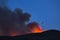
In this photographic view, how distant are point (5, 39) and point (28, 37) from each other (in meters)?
5.96

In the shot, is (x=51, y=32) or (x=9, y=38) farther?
(x=9, y=38)

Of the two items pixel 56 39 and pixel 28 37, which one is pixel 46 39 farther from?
pixel 28 37

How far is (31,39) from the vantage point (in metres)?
32.8

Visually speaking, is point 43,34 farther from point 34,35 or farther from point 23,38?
point 23,38

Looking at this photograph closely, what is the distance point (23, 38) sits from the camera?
33812mm

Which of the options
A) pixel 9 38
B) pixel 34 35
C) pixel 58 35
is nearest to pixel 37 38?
pixel 34 35

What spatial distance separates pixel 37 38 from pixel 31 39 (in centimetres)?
162

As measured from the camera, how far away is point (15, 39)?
34.1 m

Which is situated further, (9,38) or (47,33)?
(9,38)

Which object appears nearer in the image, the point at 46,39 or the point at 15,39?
the point at 46,39

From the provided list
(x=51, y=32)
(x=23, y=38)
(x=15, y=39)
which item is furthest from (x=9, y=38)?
(x=51, y=32)

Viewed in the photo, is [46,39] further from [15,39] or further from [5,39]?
[5,39]

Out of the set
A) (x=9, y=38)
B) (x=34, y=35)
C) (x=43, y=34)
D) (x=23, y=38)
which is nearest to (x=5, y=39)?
(x=9, y=38)

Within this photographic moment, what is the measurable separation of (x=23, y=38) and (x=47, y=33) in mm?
6630
